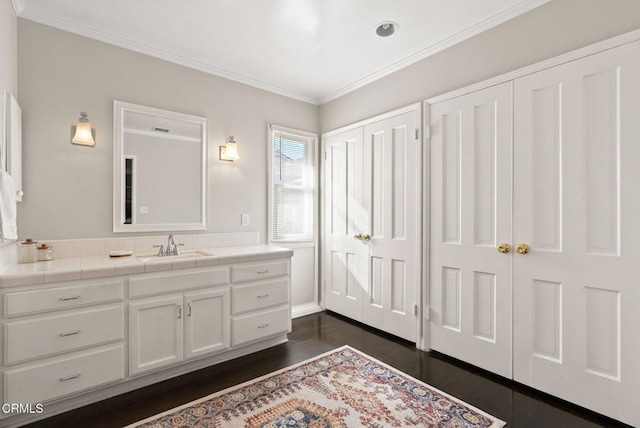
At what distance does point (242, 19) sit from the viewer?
93.4 inches

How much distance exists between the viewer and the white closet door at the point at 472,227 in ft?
7.50

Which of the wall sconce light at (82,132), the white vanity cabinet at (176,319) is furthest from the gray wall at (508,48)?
the wall sconce light at (82,132)

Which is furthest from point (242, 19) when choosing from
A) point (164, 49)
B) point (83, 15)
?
point (83, 15)

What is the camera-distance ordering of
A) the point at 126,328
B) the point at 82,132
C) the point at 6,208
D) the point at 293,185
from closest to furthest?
the point at 6,208, the point at 126,328, the point at 82,132, the point at 293,185

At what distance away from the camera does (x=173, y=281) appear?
231 cm

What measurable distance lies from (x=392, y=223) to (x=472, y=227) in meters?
0.77

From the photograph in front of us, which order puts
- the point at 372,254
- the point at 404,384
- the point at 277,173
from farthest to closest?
the point at 277,173 → the point at 372,254 → the point at 404,384

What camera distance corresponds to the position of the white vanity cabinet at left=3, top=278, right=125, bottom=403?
1777 mm

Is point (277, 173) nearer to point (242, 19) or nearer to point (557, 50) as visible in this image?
point (242, 19)

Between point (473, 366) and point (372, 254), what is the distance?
128 cm

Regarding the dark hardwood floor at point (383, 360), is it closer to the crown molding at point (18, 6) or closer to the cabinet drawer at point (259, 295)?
the cabinet drawer at point (259, 295)

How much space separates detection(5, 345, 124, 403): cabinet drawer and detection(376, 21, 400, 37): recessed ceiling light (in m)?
2.93

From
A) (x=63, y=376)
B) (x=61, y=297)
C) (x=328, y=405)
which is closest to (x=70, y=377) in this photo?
(x=63, y=376)

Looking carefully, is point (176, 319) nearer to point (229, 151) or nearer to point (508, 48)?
point (229, 151)
